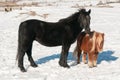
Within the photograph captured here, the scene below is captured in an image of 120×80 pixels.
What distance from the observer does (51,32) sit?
8.92 m

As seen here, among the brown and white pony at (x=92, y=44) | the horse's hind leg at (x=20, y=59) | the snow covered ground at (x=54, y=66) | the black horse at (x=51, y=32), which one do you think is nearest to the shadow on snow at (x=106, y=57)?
the snow covered ground at (x=54, y=66)

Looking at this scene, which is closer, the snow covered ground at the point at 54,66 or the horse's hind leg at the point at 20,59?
the snow covered ground at the point at 54,66

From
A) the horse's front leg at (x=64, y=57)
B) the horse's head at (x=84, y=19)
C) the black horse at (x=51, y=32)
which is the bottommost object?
the horse's front leg at (x=64, y=57)

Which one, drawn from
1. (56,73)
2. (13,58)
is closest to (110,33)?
(13,58)

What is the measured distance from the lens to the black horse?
8.62 m

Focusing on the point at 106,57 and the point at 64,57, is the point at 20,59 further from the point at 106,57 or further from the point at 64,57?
the point at 106,57

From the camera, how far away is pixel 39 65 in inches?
375

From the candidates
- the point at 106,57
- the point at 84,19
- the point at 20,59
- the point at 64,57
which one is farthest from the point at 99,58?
the point at 20,59

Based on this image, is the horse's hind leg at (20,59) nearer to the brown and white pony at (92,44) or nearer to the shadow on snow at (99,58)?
the shadow on snow at (99,58)

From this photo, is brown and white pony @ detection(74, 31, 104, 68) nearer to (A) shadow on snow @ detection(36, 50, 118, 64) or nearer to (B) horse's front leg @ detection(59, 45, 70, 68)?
(B) horse's front leg @ detection(59, 45, 70, 68)

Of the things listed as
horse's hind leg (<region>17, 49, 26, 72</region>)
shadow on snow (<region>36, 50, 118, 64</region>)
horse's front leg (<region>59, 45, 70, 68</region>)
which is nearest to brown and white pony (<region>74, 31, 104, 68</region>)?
horse's front leg (<region>59, 45, 70, 68</region>)

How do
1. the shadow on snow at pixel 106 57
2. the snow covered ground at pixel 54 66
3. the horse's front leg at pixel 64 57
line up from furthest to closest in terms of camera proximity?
1. the shadow on snow at pixel 106 57
2. the horse's front leg at pixel 64 57
3. the snow covered ground at pixel 54 66

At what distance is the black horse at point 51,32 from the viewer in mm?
8617

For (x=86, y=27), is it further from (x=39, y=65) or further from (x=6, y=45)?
(x=6, y=45)
